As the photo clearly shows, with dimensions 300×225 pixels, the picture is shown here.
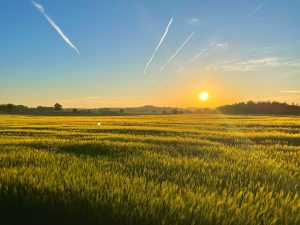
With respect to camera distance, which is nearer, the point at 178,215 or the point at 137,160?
the point at 178,215

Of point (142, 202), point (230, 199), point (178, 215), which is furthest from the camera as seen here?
point (230, 199)

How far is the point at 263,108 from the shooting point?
88562mm

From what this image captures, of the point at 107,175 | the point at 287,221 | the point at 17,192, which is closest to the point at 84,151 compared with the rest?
the point at 107,175

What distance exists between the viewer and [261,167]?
6746 mm

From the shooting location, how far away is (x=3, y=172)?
5.11m

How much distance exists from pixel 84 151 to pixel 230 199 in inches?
222

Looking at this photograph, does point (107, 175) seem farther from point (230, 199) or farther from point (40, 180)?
point (230, 199)

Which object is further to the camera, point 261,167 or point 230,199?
point 261,167

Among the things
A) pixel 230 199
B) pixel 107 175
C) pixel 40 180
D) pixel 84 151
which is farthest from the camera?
pixel 84 151

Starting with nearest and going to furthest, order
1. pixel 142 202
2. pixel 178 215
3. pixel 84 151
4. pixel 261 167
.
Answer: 1. pixel 178 215
2. pixel 142 202
3. pixel 261 167
4. pixel 84 151

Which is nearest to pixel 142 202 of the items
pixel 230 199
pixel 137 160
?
pixel 230 199

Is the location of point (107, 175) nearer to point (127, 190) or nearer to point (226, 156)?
point (127, 190)

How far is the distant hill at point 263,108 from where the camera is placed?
84.0 m

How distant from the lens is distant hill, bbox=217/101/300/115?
84000 millimetres
